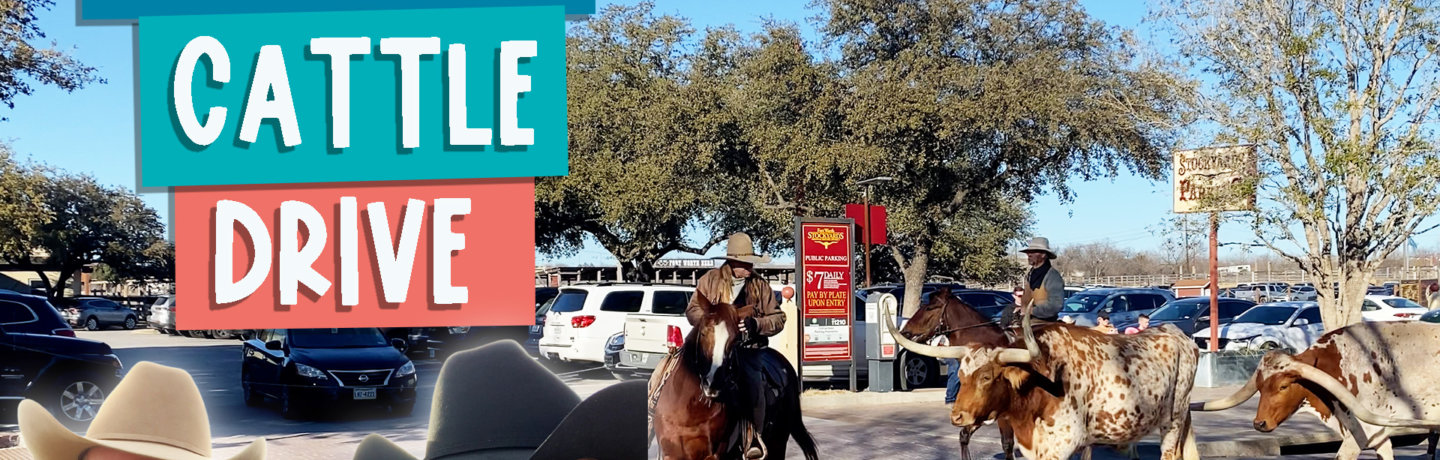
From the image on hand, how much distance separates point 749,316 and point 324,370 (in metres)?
4.43

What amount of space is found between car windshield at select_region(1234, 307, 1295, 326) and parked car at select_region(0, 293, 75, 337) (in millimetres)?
23742

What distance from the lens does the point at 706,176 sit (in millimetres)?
29953

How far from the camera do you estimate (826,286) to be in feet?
54.0

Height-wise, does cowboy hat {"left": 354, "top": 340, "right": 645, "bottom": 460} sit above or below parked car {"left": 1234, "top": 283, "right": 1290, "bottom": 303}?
above

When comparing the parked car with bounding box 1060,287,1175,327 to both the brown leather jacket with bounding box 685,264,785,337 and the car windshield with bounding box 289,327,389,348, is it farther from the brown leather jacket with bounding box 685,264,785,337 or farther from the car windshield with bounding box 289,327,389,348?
the car windshield with bounding box 289,327,389,348

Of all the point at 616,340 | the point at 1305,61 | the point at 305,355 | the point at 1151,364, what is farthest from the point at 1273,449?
the point at 305,355

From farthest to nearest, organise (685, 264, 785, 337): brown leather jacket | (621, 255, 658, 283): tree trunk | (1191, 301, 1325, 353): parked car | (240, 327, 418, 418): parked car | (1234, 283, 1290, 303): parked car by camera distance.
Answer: (1234, 283, 1290, 303): parked car
(621, 255, 658, 283): tree trunk
(1191, 301, 1325, 353): parked car
(685, 264, 785, 337): brown leather jacket
(240, 327, 418, 418): parked car

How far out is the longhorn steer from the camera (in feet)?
23.9

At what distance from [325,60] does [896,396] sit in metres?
15.1

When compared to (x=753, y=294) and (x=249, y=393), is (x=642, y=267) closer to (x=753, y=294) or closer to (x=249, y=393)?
(x=753, y=294)

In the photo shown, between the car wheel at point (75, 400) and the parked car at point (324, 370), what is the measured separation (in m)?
0.24

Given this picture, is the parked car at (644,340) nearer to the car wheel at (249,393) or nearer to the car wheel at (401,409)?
the car wheel at (401,409)

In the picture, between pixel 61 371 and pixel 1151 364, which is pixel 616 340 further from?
pixel 61 371

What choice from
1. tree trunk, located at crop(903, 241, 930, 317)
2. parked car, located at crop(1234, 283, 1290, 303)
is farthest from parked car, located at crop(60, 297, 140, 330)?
parked car, located at crop(1234, 283, 1290, 303)
